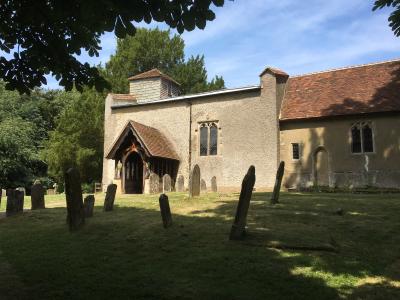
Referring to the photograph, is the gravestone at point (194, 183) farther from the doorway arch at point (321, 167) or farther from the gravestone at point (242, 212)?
the doorway arch at point (321, 167)

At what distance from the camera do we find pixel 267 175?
25.9 meters

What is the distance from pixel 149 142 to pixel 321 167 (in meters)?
11.3

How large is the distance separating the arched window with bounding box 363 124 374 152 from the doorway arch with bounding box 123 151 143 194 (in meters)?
15.0

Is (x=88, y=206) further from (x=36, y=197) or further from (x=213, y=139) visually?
(x=213, y=139)

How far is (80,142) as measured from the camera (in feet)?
A: 125

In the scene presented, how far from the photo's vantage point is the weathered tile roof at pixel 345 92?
78.9 ft

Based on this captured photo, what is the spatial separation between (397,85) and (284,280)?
72.1ft

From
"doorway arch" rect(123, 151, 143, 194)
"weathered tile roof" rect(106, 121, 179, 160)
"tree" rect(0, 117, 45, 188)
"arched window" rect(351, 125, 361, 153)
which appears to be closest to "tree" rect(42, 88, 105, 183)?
"tree" rect(0, 117, 45, 188)

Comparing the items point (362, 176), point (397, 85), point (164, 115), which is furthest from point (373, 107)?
point (164, 115)

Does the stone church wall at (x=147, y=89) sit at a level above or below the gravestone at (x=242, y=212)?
above

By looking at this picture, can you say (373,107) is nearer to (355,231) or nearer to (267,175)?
(267,175)

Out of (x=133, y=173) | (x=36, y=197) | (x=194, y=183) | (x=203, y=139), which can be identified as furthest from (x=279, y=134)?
(x=36, y=197)

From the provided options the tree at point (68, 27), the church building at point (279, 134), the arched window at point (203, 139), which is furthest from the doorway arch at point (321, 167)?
the tree at point (68, 27)

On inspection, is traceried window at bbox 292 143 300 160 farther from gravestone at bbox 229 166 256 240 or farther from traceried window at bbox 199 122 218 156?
gravestone at bbox 229 166 256 240
